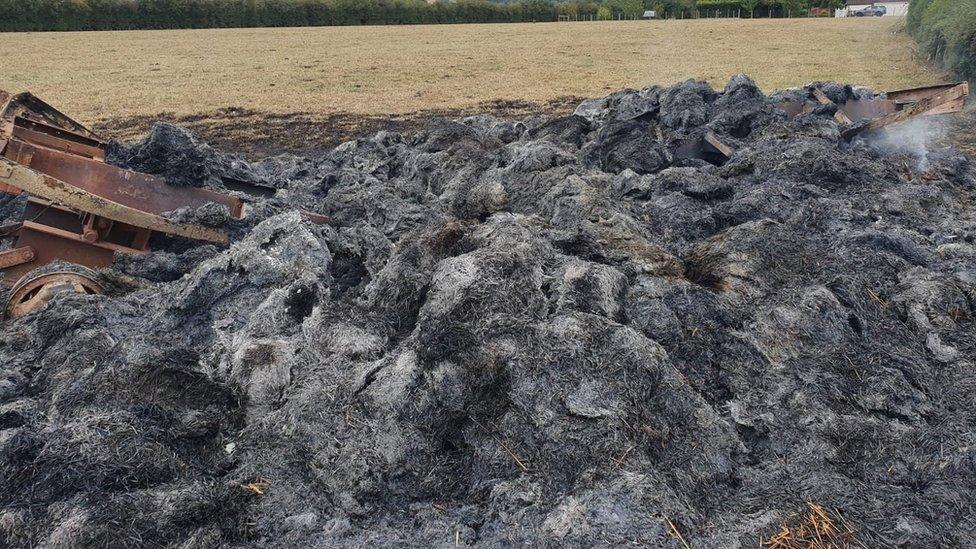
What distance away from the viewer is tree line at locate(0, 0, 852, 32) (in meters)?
44.8

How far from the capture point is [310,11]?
5494 cm

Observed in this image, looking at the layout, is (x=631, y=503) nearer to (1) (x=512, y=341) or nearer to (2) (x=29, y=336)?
(1) (x=512, y=341)

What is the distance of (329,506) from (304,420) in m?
0.56

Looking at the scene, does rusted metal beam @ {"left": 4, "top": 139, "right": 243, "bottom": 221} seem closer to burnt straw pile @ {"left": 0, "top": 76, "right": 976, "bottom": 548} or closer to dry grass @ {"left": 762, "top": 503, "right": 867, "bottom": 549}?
burnt straw pile @ {"left": 0, "top": 76, "right": 976, "bottom": 548}

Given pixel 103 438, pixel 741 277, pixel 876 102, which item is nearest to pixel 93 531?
pixel 103 438

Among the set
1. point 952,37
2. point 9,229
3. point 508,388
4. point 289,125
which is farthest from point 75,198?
point 952,37

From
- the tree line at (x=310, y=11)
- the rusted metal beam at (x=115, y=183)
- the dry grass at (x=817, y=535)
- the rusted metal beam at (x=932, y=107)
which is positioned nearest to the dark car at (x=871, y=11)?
the tree line at (x=310, y=11)

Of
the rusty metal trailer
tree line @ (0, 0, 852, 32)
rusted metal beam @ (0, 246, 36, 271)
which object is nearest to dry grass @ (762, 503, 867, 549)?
the rusty metal trailer

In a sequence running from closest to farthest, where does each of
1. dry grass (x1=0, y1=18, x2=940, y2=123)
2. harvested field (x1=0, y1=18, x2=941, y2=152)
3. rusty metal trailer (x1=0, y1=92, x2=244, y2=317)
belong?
rusty metal trailer (x1=0, y1=92, x2=244, y2=317) < harvested field (x1=0, y1=18, x2=941, y2=152) < dry grass (x1=0, y1=18, x2=940, y2=123)

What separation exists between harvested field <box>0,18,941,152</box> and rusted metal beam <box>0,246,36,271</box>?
26.9ft

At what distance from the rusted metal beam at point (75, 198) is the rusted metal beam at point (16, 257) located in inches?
27.7

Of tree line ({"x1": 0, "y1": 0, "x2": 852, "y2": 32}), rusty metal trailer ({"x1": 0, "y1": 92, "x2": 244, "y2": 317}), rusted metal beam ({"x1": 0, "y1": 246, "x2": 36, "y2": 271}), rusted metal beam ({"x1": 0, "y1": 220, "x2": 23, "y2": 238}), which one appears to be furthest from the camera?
tree line ({"x1": 0, "y1": 0, "x2": 852, "y2": 32})

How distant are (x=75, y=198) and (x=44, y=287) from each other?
79cm

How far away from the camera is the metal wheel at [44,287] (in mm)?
5055
